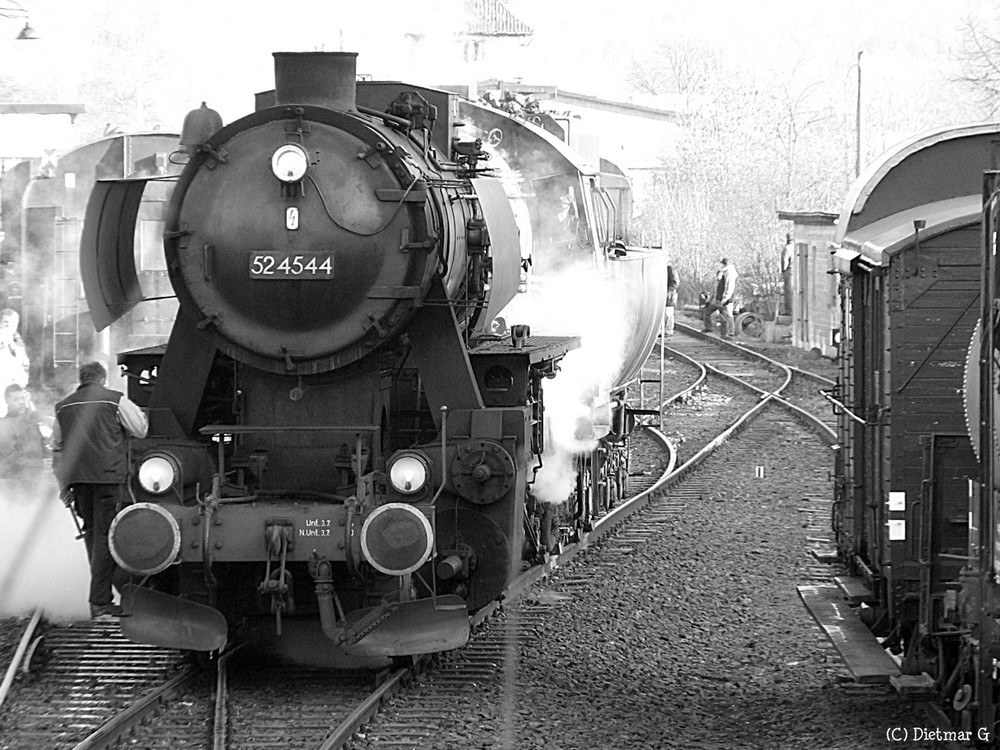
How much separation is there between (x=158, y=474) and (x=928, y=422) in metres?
3.59

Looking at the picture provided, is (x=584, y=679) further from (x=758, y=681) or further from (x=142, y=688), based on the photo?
(x=142, y=688)

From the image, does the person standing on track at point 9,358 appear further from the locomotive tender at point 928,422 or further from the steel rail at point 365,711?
the locomotive tender at point 928,422

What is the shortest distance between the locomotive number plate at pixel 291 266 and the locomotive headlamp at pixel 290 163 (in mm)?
374

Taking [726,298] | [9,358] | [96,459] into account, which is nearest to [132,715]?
[96,459]

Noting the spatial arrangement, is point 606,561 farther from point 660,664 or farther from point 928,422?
point 928,422

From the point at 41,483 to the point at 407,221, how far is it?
6.03 metres

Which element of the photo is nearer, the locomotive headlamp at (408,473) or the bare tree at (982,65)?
the locomotive headlamp at (408,473)

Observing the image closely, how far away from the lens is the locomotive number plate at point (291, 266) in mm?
7051

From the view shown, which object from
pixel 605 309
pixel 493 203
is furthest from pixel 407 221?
pixel 605 309

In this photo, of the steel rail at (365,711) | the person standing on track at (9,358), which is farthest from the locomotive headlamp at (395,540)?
the person standing on track at (9,358)

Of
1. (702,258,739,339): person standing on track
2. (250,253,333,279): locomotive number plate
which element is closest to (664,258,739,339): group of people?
(702,258,739,339): person standing on track

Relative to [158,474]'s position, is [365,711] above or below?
below

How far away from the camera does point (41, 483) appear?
11.9m

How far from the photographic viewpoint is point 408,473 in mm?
6906
